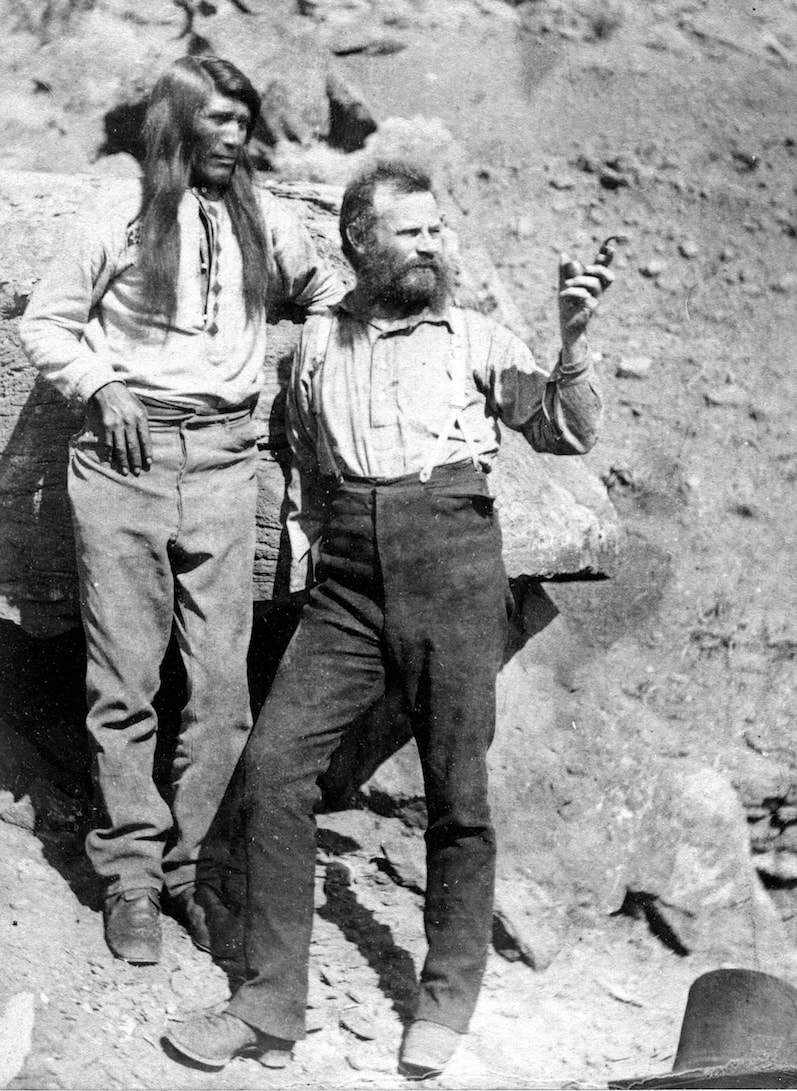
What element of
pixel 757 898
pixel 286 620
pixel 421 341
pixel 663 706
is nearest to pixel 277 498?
pixel 286 620

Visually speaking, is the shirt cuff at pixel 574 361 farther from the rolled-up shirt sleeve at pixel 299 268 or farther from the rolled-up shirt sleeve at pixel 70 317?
the rolled-up shirt sleeve at pixel 70 317

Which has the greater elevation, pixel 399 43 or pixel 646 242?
pixel 399 43

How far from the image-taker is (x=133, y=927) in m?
3.40

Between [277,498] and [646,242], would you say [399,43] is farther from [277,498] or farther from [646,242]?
[277,498]

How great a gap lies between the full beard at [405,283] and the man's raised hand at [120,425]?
2.31 feet

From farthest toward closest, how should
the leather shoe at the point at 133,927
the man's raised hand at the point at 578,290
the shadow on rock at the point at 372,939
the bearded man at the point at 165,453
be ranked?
the shadow on rock at the point at 372,939 < the leather shoe at the point at 133,927 < the bearded man at the point at 165,453 < the man's raised hand at the point at 578,290

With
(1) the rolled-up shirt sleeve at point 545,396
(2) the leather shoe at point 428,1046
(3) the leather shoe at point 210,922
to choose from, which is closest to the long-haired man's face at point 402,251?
(1) the rolled-up shirt sleeve at point 545,396

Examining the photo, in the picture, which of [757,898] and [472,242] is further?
[472,242]

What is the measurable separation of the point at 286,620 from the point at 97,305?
121 centimetres

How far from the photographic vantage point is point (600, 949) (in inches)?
160

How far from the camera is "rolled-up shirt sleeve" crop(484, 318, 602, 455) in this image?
124 inches

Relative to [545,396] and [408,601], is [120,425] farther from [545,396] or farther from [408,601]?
[545,396]

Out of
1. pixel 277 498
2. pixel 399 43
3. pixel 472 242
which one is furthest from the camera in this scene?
pixel 399 43

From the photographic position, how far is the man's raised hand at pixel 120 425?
10.4 ft
